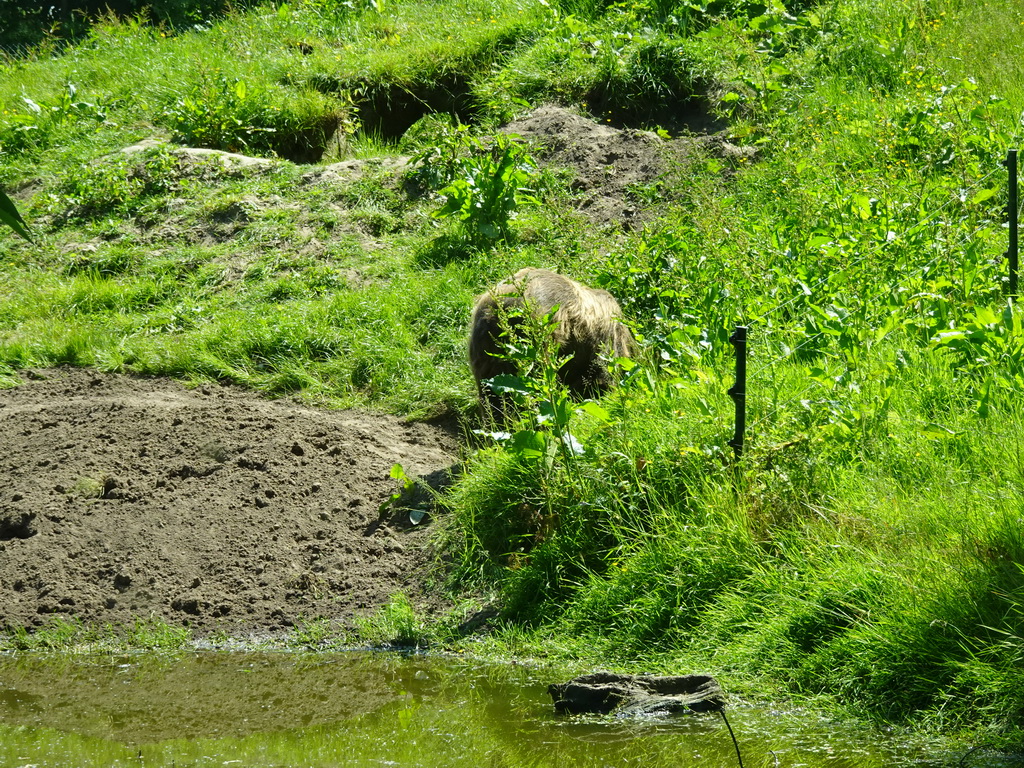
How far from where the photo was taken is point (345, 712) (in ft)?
15.7

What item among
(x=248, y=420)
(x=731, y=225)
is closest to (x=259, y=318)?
(x=248, y=420)

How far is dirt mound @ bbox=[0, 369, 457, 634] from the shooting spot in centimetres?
596

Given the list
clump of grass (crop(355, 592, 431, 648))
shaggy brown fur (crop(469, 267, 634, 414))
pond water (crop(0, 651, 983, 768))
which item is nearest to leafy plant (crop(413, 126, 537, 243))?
shaggy brown fur (crop(469, 267, 634, 414))

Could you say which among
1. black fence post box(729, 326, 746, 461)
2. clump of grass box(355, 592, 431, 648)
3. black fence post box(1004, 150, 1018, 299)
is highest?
black fence post box(1004, 150, 1018, 299)

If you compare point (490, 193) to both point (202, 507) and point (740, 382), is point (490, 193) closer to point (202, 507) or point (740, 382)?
point (202, 507)

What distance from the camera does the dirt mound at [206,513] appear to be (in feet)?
19.5

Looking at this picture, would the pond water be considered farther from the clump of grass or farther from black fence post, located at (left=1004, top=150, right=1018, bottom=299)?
black fence post, located at (left=1004, top=150, right=1018, bottom=299)

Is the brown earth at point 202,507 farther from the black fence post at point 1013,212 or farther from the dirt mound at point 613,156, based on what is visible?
the black fence post at point 1013,212

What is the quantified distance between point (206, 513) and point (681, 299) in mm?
3431

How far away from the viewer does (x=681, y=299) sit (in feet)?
24.8

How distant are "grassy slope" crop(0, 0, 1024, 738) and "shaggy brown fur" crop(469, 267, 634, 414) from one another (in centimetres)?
37

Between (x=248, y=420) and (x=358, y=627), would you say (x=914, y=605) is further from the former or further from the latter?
(x=248, y=420)

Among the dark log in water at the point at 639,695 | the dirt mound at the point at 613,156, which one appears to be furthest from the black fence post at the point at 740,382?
the dirt mound at the point at 613,156

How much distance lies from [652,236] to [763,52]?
4.27 metres
